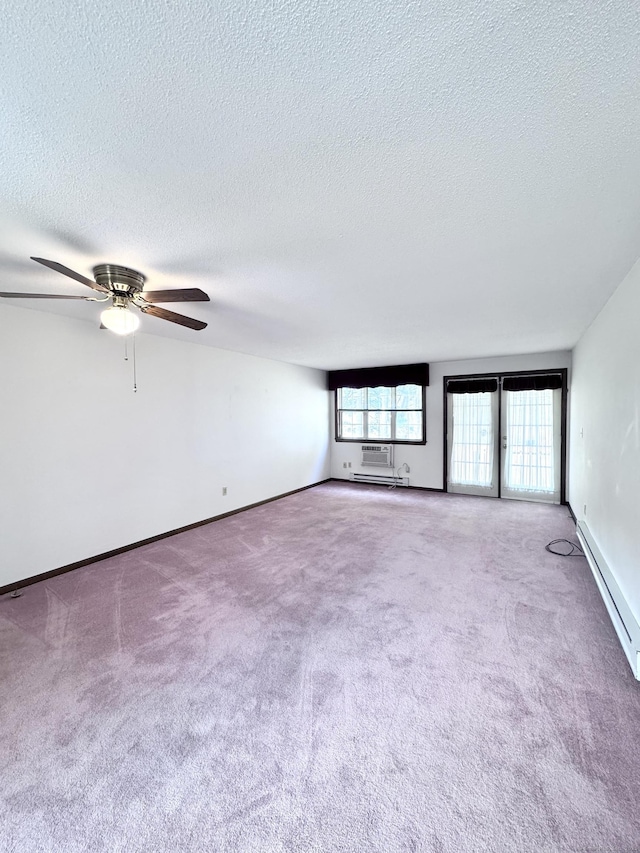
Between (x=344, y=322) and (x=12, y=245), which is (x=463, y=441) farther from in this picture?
(x=12, y=245)

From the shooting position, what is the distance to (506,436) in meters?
5.86

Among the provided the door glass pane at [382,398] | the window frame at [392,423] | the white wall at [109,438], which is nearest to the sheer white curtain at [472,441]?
the window frame at [392,423]

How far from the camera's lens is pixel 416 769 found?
1452mm

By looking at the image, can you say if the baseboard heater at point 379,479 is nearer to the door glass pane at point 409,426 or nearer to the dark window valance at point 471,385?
the door glass pane at point 409,426

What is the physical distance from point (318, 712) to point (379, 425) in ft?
18.5

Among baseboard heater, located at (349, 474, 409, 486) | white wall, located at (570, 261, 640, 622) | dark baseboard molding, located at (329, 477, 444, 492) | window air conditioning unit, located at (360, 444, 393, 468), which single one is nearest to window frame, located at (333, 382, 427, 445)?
window air conditioning unit, located at (360, 444, 393, 468)

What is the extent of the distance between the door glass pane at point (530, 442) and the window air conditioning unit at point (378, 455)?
1983 mm

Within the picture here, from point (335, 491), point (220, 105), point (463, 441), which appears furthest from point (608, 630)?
point (335, 491)

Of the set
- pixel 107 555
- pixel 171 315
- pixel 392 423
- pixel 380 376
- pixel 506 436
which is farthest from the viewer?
pixel 392 423

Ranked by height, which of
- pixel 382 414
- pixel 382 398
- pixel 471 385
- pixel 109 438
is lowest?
pixel 109 438

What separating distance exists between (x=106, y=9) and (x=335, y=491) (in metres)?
6.21

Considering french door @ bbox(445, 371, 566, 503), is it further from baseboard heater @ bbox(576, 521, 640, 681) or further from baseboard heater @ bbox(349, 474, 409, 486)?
baseboard heater @ bbox(576, 521, 640, 681)

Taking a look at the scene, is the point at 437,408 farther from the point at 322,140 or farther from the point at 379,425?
the point at 322,140

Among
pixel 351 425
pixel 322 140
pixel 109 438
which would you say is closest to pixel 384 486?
pixel 351 425
